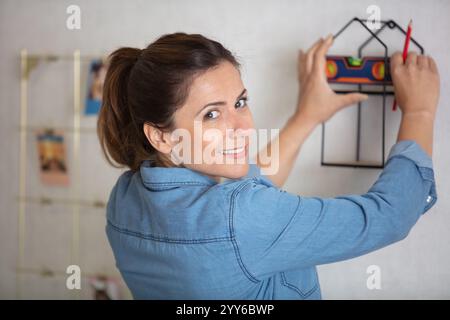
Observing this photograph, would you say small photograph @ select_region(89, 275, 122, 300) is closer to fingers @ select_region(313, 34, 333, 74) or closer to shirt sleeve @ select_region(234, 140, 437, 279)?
shirt sleeve @ select_region(234, 140, 437, 279)

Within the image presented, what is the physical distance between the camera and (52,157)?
1.28 m

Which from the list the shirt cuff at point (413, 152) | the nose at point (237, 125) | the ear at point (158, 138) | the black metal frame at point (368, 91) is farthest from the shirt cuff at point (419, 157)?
the ear at point (158, 138)

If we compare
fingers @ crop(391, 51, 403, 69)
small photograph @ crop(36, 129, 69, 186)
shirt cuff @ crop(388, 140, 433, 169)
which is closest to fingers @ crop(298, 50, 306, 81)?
fingers @ crop(391, 51, 403, 69)

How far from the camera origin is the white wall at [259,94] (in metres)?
0.98

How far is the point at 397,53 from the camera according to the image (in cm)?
94

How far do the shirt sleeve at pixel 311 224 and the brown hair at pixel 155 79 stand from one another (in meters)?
0.19

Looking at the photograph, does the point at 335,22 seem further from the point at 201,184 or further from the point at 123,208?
the point at 123,208

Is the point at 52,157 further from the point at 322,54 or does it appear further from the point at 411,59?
the point at 411,59

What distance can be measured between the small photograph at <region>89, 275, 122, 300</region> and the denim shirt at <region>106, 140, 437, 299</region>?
0.50m

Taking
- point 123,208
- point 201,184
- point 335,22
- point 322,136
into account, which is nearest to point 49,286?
point 123,208

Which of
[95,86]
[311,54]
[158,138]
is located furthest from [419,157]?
[95,86]

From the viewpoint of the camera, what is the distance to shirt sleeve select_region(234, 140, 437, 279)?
740 millimetres

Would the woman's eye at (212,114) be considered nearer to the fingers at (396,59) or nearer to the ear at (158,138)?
the ear at (158,138)
